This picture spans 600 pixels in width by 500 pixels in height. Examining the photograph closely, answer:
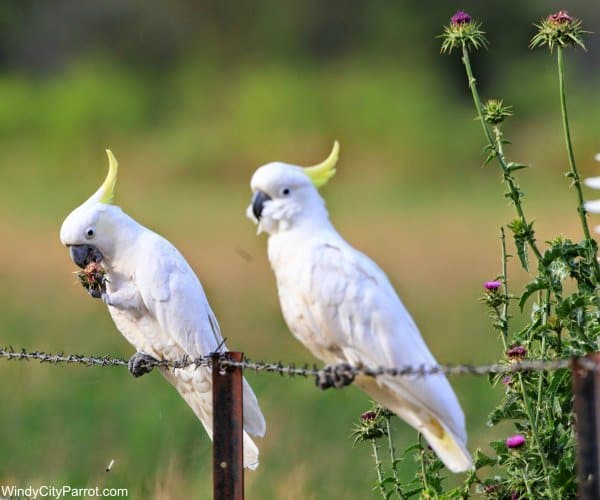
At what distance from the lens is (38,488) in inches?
Result: 193

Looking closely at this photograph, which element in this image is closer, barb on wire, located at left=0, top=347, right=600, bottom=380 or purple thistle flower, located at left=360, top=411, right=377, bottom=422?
barb on wire, located at left=0, top=347, right=600, bottom=380

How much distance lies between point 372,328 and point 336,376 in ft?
0.45

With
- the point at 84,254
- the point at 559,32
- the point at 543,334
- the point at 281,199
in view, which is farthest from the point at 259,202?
the point at 559,32

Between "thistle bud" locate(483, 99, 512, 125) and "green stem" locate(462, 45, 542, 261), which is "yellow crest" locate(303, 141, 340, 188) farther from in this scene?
"thistle bud" locate(483, 99, 512, 125)

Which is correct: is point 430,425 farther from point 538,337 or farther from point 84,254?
point 84,254

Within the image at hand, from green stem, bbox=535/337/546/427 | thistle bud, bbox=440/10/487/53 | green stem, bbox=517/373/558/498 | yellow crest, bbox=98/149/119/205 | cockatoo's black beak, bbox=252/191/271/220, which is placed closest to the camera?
cockatoo's black beak, bbox=252/191/271/220

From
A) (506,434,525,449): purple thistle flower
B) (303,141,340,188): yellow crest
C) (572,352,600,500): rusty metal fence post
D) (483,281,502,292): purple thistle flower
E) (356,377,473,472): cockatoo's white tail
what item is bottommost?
(572,352,600,500): rusty metal fence post

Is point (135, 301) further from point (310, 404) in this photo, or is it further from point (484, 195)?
point (484, 195)

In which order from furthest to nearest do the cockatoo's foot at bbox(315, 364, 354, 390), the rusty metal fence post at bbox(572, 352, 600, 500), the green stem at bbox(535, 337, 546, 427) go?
the green stem at bbox(535, 337, 546, 427)
the cockatoo's foot at bbox(315, 364, 354, 390)
the rusty metal fence post at bbox(572, 352, 600, 500)

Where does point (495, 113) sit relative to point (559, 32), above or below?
below

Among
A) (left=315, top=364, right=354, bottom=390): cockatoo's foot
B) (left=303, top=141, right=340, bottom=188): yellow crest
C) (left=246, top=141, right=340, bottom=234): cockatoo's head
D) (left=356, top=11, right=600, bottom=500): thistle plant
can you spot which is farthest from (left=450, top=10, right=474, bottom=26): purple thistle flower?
(left=315, top=364, right=354, bottom=390): cockatoo's foot

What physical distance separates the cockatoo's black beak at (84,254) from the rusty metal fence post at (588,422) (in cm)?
168

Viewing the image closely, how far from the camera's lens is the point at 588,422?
229cm

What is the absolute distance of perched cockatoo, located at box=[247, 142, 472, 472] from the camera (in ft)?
8.86
